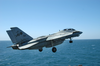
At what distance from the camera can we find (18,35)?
20.8 m

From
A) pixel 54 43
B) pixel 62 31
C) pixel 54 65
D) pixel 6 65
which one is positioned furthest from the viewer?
pixel 6 65

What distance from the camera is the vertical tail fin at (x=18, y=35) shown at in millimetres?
20453

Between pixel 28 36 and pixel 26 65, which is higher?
pixel 28 36

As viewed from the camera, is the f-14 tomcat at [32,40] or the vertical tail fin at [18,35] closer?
the f-14 tomcat at [32,40]

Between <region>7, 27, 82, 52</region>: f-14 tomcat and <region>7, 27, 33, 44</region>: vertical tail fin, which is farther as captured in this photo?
<region>7, 27, 33, 44</region>: vertical tail fin

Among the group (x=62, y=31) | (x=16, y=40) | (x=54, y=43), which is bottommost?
(x=54, y=43)

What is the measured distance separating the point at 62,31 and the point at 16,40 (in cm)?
1259

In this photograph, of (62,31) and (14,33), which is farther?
(62,31)

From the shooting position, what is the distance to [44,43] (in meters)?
20.3

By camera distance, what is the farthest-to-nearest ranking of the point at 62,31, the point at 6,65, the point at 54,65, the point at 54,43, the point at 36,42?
1. the point at 6,65
2. the point at 54,65
3. the point at 62,31
4. the point at 54,43
5. the point at 36,42

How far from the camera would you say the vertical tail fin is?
2045 cm

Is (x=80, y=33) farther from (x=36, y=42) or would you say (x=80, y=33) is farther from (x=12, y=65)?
(x=12, y=65)

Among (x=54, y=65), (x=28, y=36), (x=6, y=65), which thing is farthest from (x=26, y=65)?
(x=28, y=36)

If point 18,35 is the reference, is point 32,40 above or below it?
below
